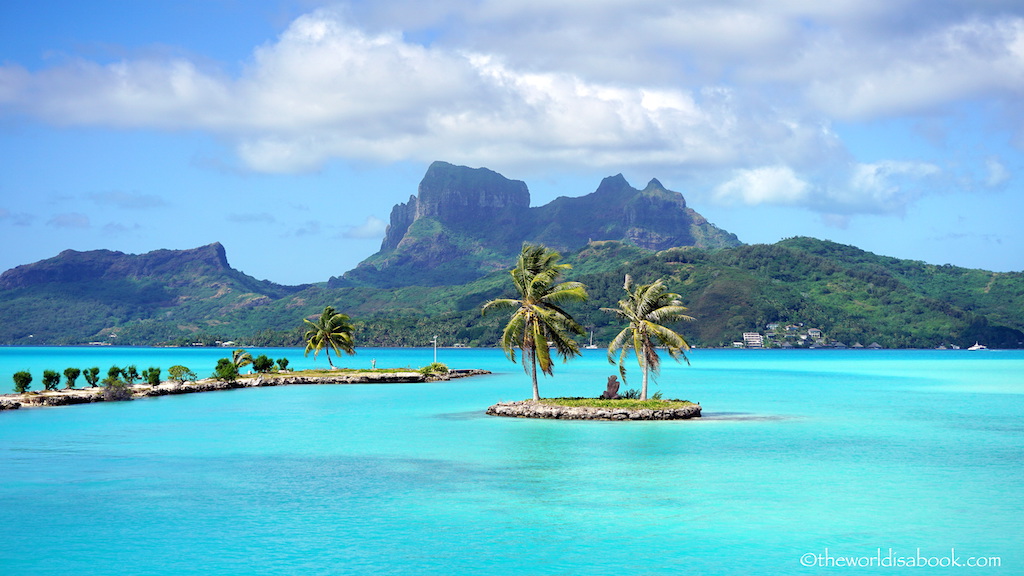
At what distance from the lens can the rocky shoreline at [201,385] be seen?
215ft

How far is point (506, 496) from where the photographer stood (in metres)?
29.7

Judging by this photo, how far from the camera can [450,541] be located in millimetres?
23438

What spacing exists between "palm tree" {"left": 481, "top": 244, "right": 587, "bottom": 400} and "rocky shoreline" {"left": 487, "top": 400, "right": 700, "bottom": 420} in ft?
9.13

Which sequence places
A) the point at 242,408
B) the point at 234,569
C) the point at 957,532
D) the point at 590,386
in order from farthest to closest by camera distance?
the point at 590,386, the point at 242,408, the point at 957,532, the point at 234,569

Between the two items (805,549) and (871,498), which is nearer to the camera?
(805,549)

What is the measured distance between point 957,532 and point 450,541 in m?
14.9

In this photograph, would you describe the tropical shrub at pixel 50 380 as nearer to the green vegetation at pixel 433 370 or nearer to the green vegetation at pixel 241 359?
the green vegetation at pixel 241 359

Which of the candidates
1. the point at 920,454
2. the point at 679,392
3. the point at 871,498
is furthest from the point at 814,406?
the point at 871,498

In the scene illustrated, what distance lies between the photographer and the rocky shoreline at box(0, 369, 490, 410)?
6544cm

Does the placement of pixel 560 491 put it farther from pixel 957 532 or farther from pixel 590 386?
pixel 590 386

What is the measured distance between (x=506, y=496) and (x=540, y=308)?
24.3 meters

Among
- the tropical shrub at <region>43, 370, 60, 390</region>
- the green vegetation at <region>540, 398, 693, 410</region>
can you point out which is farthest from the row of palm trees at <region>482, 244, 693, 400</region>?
the tropical shrub at <region>43, 370, 60, 390</region>

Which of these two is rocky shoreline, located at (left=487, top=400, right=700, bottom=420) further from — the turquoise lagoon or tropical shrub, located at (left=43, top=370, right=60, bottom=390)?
tropical shrub, located at (left=43, top=370, right=60, bottom=390)

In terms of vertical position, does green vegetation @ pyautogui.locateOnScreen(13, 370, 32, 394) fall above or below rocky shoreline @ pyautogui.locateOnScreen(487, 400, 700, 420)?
above
